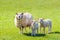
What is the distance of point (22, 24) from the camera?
543 inches

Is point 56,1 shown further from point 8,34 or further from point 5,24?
point 8,34

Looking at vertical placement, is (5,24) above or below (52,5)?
below

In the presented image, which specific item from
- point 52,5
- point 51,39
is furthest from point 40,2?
point 51,39

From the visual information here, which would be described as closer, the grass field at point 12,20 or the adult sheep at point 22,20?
the grass field at point 12,20

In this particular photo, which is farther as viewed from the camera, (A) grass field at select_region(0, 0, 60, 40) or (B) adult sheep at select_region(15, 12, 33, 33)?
(B) adult sheep at select_region(15, 12, 33, 33)

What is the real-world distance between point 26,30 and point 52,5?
13.2m

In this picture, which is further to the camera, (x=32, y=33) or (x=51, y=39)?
(x=32, y=33)

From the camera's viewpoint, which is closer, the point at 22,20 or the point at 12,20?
the point at 22,20

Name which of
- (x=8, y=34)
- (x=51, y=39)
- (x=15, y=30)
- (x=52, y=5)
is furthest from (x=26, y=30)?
(x=52, y=5)

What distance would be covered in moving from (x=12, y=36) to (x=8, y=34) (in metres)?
0.56

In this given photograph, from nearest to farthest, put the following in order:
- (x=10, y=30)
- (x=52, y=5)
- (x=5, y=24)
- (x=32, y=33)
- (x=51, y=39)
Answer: (x=51, y=39) < (x=32, y=33) < (x=10, y=30) < (x=5, y=24) < (x=52, y=5)

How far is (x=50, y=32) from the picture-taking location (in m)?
14.1

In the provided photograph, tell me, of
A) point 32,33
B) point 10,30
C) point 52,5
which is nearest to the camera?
point 32,33

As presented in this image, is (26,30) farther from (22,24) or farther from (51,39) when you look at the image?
(51,39)
